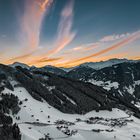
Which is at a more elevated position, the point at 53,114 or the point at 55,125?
the point at 53,114

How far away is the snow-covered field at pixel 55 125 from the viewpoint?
112 meters

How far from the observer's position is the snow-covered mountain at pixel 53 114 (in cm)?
11200

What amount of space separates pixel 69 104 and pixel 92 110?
17.1 meters

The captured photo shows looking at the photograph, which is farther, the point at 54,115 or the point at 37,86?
the point at 37,86

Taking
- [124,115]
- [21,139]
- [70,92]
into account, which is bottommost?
[21,139]

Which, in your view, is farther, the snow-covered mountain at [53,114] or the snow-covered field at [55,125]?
the snow-covered mountain at [53,114]

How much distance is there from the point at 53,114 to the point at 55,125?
25.1m

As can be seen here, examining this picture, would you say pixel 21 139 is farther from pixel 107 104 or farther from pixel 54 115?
pixel 107 104

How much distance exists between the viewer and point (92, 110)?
6909 inches

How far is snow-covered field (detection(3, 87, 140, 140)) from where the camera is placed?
366ft

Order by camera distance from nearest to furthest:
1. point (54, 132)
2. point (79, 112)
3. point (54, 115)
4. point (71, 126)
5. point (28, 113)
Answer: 1. point (54, 132)
2. point (71, 126)
3. point (28, 113)
4. point (54, 115)
5. point (79, 112)

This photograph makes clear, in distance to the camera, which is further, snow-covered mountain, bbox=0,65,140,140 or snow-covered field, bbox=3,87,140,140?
snow-covered mountain, bbox=0,65,140,140

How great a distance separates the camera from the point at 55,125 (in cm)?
12600

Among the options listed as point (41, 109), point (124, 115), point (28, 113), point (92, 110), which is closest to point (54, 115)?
point (41, 109)
